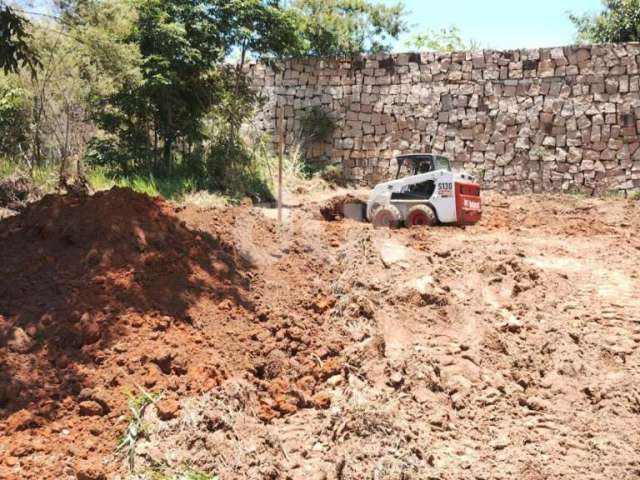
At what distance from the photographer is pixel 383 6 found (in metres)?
18.2

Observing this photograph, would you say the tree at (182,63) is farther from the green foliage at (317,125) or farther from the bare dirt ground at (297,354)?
the bare dirt ground at (297,354)

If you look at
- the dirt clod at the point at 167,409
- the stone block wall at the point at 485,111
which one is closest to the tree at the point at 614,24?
the stone block wall at the point at 485,111

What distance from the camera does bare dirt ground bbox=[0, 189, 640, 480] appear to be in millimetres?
4535

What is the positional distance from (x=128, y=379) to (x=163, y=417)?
43cm

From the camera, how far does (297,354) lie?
5750 mm

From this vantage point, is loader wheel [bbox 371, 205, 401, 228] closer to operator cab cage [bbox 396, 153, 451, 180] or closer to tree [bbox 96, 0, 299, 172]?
operator cab cage [bbox 396, 153, 451, 180]

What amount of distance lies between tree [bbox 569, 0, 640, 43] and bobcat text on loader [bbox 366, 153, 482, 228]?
29.2 feet

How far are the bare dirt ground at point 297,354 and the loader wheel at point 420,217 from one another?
219 cm

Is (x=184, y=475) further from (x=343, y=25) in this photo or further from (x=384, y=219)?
(x=343, y=25)

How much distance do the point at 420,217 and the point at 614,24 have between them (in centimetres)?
995

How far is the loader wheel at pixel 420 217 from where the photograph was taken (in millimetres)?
10094

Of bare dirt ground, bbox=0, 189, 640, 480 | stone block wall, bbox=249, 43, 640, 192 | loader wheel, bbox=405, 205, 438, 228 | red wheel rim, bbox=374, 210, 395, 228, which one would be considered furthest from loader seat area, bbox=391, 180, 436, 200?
stone block wall, bbox=249, 43, 640, 192

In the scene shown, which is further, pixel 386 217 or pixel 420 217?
pixel 386 217

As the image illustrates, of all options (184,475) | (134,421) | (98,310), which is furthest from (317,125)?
(184,475)
